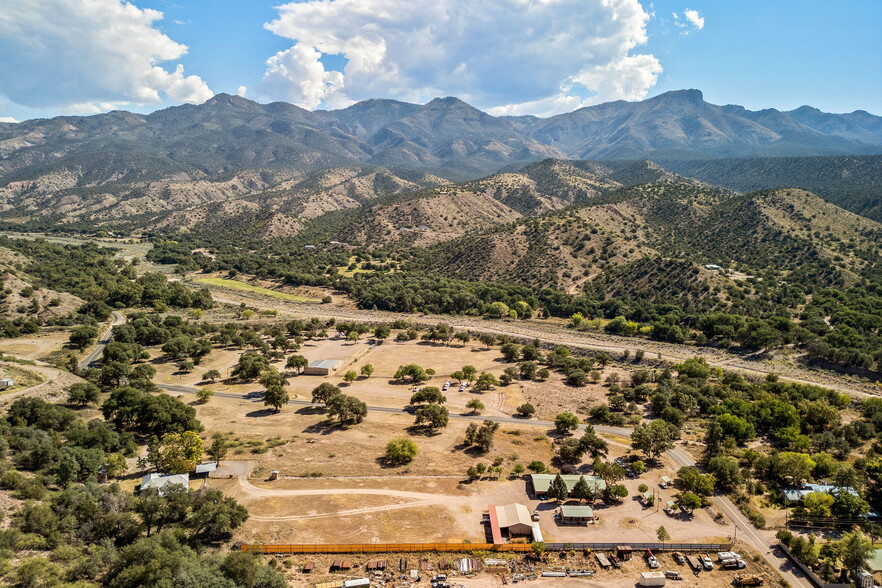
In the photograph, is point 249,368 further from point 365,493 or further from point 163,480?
point 365,493

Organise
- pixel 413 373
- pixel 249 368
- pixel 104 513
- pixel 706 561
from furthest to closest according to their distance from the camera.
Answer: pixel 413 373, pixel 249 368, pixel 706 561, pixel 104 513

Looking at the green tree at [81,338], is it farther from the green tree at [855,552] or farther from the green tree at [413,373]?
the green tree at [855,552]

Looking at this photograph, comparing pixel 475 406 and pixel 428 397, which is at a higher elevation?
pixel 428 397

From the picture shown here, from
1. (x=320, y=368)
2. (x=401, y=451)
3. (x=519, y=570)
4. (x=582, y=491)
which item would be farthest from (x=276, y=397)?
(x=582, y=491)

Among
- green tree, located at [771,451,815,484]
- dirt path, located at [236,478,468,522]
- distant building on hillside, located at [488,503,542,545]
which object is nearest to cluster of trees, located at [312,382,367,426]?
dirt path, located at [236,478,468,522]

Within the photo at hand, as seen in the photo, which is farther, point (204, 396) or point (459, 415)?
point (204, 396)

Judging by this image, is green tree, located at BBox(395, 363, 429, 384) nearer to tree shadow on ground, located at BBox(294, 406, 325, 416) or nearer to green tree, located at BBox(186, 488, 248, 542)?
tree shadow on ground, located at BBox(294, 406, 325, 416)

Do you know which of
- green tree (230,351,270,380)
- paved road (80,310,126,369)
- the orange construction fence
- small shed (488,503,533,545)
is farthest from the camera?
paved road (80,310,126,369)

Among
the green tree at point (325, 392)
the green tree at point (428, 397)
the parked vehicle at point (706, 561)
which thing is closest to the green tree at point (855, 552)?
the parked vehicle at point (706, 561)
